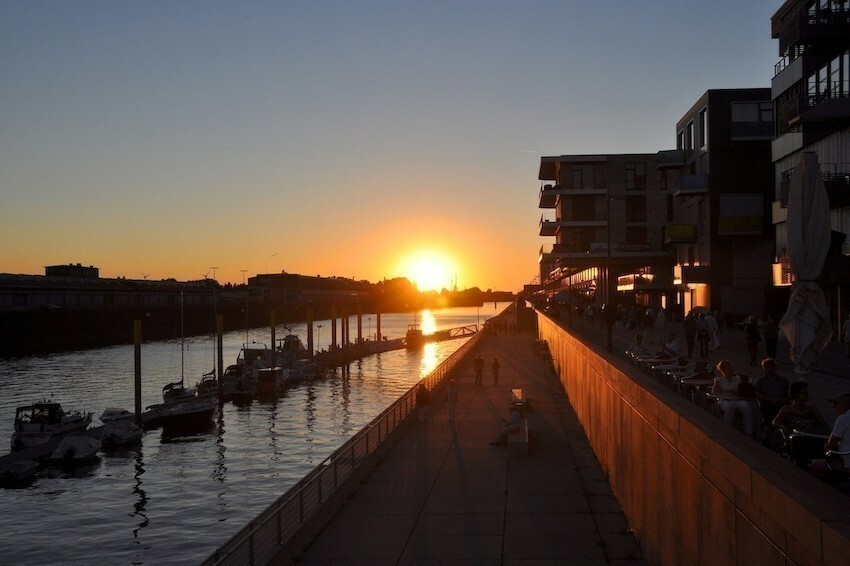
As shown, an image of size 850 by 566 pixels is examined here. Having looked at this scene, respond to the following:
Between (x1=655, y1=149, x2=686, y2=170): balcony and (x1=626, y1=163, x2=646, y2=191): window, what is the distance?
1772 cm

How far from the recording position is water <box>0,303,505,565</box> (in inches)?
1237

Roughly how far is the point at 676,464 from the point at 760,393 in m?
4.72

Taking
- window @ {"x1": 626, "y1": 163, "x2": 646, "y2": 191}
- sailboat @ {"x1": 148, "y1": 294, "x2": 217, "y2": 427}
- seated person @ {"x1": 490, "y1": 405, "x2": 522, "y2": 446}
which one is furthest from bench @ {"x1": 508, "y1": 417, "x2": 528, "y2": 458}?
window @ {"x1": 626, "y1": 163, "x2": 646, "y2": 191}

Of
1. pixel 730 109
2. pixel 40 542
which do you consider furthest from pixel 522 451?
pixel 730 109

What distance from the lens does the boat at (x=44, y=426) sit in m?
47.0

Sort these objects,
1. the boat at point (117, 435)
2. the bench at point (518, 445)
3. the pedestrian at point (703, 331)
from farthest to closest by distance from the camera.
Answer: the boat at point (117, 435) < the pedestrian at point (703, 331) < the bench at point (518, 445)

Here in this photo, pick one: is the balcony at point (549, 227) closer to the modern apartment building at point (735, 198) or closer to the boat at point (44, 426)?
the modern apartment building at point (735, 198)

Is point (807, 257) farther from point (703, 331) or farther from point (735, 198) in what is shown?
point (735, 198)

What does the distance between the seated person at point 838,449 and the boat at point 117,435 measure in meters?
46.2

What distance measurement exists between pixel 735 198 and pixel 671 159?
9415mm

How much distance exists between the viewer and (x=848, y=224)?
39125mm

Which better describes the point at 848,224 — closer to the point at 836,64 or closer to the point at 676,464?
the point at 836,64

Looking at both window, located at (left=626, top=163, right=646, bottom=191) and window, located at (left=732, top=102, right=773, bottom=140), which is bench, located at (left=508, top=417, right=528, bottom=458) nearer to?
window, located at (left=732, top=102, right=773, bottom=140)

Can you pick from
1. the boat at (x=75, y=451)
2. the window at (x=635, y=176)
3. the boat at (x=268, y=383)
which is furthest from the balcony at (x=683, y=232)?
the boat at (x=75, y=451)
